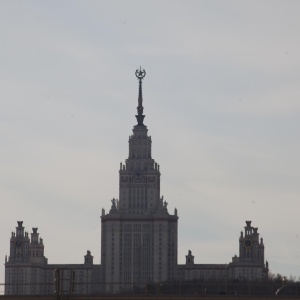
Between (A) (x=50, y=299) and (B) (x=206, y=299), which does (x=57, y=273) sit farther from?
(B) (x=206, y=299)

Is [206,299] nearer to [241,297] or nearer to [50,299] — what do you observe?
[241,297]

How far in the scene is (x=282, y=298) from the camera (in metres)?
110

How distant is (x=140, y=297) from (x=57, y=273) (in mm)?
6349

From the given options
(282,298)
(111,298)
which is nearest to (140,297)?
(111,298)

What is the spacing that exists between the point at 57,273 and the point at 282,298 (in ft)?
50.5

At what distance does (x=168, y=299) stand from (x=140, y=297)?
2023 mm

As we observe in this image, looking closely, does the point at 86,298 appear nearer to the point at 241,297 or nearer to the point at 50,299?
the point at 50,299

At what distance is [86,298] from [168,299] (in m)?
5.32

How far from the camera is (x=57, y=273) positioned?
347 ft

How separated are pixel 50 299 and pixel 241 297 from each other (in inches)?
492

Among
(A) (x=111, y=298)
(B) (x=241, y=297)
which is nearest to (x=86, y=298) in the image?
(A) (x=111, y=298)

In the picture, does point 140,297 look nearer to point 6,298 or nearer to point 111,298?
point 111,298

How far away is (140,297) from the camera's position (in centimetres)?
10869

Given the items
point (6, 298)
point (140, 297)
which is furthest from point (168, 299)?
point (6, 298)
